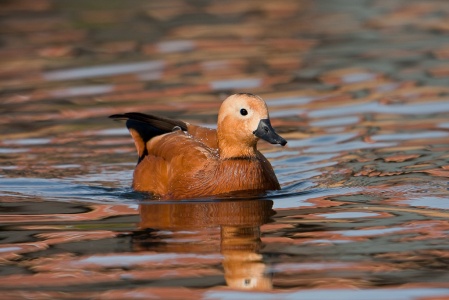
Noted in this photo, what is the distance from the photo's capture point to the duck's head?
9461mm

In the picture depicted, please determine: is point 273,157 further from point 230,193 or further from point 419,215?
point 419,215

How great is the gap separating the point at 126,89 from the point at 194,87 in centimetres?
90

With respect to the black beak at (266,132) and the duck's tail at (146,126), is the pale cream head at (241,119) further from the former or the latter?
the duck's tail at (146,126)

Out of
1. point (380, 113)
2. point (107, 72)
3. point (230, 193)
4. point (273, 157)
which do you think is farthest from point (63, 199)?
point (107, 72)

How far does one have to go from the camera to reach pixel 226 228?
27.0ft

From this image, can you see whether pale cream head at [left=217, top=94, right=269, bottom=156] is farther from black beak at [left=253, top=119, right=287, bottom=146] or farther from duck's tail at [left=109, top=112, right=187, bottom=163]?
duck's tail at [left=109, top=112, right=187, bottom=163]

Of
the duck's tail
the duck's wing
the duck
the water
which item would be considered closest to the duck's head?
the duck

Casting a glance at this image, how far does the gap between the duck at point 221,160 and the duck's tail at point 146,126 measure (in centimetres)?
2

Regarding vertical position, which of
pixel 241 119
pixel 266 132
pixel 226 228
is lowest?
pixel 226 228

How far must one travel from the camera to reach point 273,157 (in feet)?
38.8

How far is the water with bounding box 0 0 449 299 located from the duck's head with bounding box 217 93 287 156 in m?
0.54

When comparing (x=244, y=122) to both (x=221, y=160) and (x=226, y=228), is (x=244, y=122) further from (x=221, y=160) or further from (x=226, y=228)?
(x=226, y=228)

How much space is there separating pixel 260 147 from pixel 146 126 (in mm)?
1997

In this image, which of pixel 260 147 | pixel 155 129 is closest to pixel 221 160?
pixel 155 129
